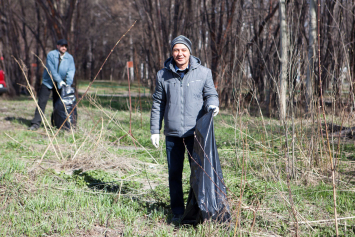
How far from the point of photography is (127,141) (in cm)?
626

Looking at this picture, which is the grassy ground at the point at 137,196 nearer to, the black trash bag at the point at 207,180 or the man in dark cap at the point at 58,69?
the black trash bag at the point at 207,180

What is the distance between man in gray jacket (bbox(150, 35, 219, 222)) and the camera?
9.23 feet

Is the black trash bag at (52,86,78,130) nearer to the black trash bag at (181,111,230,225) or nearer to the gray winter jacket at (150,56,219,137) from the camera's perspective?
the gray winter jacket at (150,56,219,137)

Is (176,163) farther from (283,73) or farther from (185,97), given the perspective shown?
(283,73)

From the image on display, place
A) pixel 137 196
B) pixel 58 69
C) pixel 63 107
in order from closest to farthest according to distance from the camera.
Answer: pixel 137 196 → pixel 63 107 → pixel 58 69

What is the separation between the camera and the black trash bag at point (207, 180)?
2477mm

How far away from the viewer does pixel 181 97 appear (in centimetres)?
283

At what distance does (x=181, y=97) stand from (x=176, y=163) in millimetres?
579

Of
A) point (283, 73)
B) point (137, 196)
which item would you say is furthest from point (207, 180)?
point (283, 73)

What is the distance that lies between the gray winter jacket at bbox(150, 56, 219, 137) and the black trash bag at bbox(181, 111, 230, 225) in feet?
0.72

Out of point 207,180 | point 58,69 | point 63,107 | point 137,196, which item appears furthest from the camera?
point 58,69

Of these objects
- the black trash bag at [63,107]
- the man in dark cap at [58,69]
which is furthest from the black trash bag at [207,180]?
the man in dark cap at [58,69]

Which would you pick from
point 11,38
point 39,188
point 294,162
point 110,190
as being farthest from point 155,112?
point 11,38

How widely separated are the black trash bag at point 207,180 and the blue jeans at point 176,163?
Answer: 325mm
